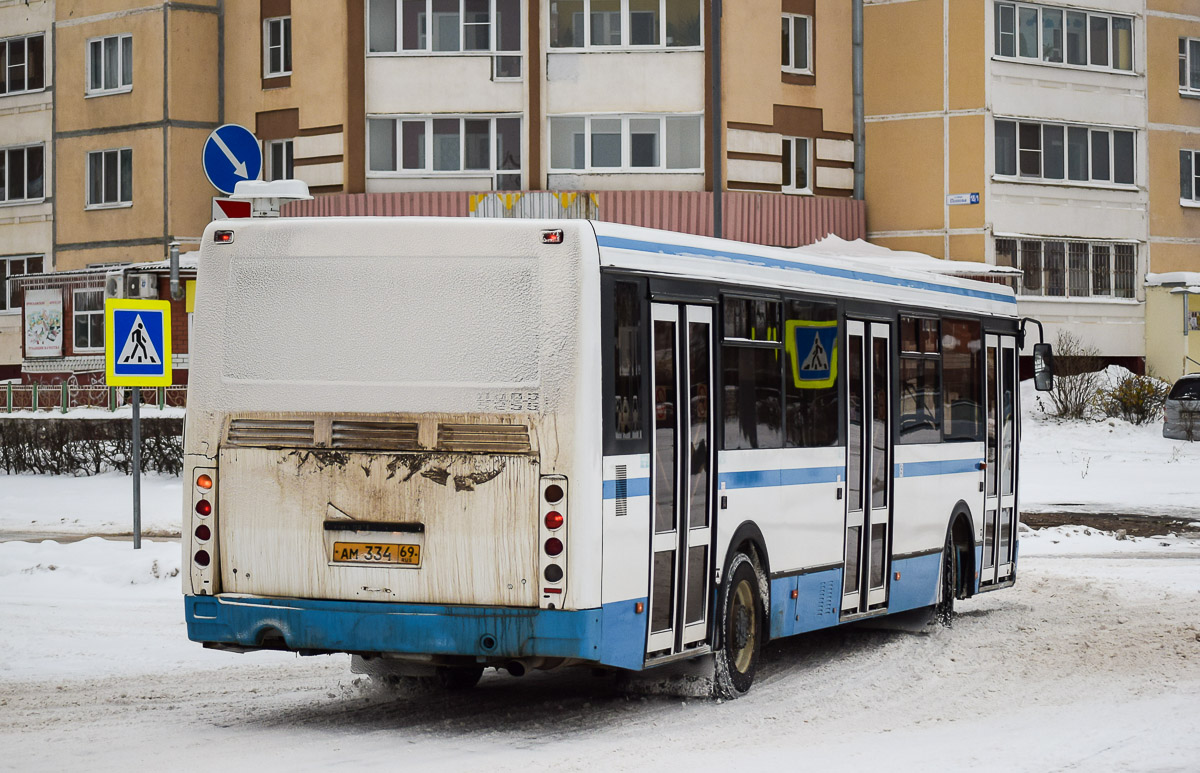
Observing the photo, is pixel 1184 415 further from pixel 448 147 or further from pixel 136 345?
pixel 136 345

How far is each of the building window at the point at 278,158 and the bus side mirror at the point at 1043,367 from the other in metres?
30.2

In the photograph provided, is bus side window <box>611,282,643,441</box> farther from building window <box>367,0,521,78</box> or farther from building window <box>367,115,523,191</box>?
building window <box>367,0,521,78</box>

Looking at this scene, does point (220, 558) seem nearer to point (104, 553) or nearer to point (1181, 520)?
point (104, 553)

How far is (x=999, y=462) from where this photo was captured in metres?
16.0

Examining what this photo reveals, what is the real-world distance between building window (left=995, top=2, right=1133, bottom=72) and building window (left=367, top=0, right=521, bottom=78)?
11.7 m

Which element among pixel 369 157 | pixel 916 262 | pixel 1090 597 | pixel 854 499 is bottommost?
pixel 1090 597

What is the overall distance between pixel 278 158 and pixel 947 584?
106 feet

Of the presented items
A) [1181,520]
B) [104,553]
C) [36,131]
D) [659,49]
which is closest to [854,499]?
[104,553]

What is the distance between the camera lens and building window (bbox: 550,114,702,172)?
41844 millimetres

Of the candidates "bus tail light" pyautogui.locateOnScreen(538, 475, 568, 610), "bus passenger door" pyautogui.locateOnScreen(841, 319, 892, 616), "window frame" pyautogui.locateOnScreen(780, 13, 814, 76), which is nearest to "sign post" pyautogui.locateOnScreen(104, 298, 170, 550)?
"bus passenger door" pyautogui.locateOnScreen(841, 319, 892, 616)

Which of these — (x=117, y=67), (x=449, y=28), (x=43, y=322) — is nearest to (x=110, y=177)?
(x=117, y=67)

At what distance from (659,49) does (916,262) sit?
28.5 ft

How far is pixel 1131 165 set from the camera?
46844mm

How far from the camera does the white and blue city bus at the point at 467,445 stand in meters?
9.38
